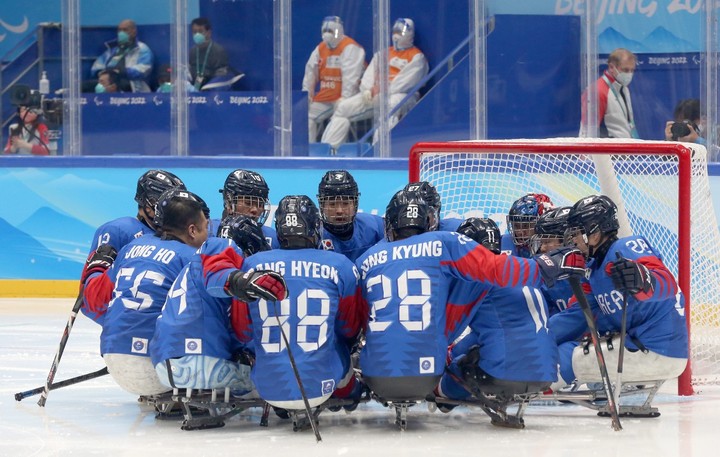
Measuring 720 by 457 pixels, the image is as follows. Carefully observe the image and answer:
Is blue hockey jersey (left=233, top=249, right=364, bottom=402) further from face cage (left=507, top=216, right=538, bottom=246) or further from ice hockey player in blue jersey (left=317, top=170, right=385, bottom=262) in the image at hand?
face cage (left=507, top=216, right=538, bottom=246)

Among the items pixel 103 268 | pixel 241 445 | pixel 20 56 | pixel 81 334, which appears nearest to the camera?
pixel 241 445

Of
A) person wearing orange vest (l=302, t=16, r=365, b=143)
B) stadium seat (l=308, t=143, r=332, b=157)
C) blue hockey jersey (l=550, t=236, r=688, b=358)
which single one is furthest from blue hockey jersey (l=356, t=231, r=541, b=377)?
person wearing orange vest (l=302, t=16, r=365, b=143)

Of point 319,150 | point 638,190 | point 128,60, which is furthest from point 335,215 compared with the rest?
point 128,60

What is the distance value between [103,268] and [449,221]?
152 centimetres

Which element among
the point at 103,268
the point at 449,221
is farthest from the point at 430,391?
the point at 103,268

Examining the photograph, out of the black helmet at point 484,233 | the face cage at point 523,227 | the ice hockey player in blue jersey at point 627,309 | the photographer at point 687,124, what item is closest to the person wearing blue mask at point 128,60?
the photographer at point 687,124

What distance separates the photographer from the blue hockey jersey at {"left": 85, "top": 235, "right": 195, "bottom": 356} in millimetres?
4980

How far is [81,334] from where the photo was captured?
7551 millimetres

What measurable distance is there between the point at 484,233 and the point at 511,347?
1.55ft

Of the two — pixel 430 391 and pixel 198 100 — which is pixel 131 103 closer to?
pixel 198 100

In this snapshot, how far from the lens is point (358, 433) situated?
186 inches

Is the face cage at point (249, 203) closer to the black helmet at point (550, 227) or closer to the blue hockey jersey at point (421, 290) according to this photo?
the blue hockey jersey at point (421, 290)

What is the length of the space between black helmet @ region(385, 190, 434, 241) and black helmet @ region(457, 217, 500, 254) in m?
0.25

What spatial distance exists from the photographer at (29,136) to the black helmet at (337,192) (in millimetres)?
4362
